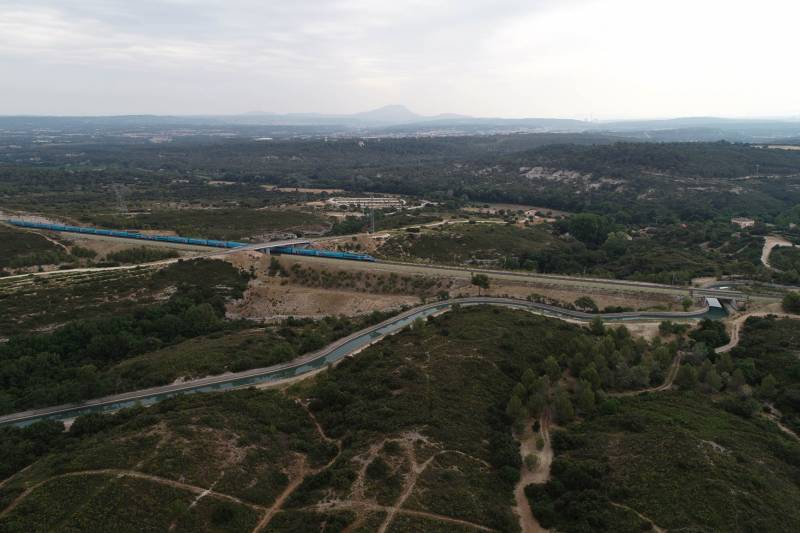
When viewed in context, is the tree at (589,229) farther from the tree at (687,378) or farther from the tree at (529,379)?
the tree at (529,379)

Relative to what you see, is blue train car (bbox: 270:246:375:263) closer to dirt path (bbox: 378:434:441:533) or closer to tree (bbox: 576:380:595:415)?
tree (bbox: 576:380:595:415)

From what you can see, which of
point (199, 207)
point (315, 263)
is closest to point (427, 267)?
point (315, 263)

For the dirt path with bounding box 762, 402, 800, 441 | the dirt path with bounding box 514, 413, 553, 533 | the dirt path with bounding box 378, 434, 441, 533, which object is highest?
the dirt path with bounding box 378, 434, 441, 533

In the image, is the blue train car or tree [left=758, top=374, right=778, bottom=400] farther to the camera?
the blue train car

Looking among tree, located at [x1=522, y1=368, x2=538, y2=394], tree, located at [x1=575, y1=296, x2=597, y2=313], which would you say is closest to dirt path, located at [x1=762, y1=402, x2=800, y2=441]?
tree, located at [x1=522, y1=368, x2=538, y2=394]

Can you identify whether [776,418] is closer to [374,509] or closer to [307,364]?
[374,509]

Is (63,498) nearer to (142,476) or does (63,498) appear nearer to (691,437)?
(142,476)
